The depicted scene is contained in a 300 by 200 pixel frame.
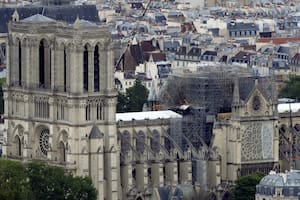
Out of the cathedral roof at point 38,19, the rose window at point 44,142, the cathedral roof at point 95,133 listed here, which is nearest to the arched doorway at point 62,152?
the rose window at point 44,142

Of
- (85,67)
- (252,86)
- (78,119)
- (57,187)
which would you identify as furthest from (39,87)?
(252,86)

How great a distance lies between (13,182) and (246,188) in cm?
1579

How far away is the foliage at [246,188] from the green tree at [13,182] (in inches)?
485

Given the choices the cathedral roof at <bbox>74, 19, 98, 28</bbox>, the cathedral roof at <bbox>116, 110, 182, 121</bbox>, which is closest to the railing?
the cathedral roof at <bbox>74, 19, 98, 28</bbox>

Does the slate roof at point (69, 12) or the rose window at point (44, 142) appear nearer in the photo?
the rose window at point (44, 142)

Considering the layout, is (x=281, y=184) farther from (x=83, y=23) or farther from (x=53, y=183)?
(x=83, y=23)

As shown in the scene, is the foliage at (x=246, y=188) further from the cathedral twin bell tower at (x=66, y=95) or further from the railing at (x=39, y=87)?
the railing at (x=39, y=87)

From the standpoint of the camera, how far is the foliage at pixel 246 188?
17575 centimetres

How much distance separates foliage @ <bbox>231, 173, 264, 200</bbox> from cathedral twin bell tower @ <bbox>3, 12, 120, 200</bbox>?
6369 mm

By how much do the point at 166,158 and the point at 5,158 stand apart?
344 inches

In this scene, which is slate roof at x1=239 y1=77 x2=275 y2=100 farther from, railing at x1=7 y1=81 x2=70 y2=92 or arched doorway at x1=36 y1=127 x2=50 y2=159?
arched doorway at x1=36 y1=127 x2=50 y2=159

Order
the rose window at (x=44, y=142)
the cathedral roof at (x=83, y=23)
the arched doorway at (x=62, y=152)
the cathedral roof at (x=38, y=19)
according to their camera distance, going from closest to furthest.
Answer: the cathedral roof at (x=83, y=23) < the arched doorway at (x=62, y=152) < the rose window at (x=44, y=142) < the cathedral roof at (x=38, y=19)

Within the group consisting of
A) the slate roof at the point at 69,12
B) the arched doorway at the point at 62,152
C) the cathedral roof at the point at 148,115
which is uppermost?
the slate roof at the point at 69,12

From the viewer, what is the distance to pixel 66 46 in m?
Answer: 176
